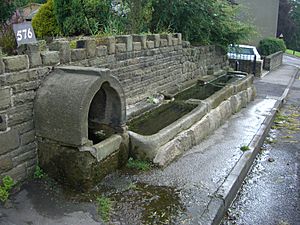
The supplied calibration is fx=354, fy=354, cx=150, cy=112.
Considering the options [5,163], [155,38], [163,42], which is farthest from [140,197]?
[163,42]

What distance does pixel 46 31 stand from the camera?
35.7 feet

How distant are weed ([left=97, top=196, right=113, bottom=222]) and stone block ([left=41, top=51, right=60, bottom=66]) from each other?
188cm

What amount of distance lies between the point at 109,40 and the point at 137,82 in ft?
4.72

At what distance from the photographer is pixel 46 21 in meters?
10.9

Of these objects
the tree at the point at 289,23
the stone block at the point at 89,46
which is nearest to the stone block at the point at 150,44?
the stone block at the point at 89,46

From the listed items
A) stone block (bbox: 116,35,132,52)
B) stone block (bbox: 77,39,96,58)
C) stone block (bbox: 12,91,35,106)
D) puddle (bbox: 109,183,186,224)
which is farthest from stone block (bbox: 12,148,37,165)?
stone block (bbox: 116,35,132,52)

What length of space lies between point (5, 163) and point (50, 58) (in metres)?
1.46

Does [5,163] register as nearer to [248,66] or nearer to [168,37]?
[168,37]

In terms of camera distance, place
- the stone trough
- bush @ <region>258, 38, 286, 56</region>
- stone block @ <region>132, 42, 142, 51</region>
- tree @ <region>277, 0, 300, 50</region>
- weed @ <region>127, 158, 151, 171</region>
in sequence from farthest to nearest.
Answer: tree @ <region>277, 0, 300, 50</region> → bush @ <region>258, 38, 286, 56</region> → stone block @ <region>132, 42, 142, 51</region> → the stone trough → weed @ <region>127, 158, 151, 171</region>

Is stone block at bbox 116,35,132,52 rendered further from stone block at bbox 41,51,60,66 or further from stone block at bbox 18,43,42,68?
stone block at bbox 18,43,42,68

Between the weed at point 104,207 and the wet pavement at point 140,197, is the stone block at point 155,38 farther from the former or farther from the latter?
the weed at point 104,207

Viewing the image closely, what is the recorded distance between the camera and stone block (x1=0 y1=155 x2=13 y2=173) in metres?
4.14

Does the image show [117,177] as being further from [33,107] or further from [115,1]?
[115,1]

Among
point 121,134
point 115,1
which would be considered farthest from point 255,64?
→ point 121,134
